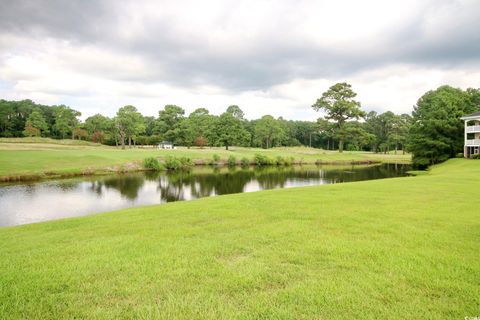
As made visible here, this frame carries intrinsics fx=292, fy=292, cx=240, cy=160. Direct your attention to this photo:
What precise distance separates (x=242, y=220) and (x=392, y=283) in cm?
546

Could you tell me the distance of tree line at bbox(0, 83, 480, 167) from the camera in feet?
159

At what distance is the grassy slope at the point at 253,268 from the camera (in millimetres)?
4223

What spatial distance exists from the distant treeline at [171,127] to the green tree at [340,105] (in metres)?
3.88

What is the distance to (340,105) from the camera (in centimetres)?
6731

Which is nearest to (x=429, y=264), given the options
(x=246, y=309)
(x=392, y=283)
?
(x=392, y=283)

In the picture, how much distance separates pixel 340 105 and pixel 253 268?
67.5 meters

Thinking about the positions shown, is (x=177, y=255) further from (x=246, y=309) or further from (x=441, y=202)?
(x=441, y=202)

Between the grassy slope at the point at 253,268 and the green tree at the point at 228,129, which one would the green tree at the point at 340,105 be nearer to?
the green tree at the point at 228,129

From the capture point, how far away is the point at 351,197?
1386 cm

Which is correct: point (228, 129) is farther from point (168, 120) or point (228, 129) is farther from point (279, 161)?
point (168, 120)

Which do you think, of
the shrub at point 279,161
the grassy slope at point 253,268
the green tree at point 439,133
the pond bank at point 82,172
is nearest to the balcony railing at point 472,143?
the green tree at point 439,133

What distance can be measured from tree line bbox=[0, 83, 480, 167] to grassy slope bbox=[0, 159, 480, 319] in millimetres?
A: 46951

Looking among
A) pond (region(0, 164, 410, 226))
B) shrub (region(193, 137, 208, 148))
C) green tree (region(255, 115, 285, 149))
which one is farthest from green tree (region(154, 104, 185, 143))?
pond (region(0, 164, 410, 226))

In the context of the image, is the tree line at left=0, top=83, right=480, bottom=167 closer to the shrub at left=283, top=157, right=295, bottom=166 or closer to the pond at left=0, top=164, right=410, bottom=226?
the shrub at left=283, top=157, right=295, bottom=166
